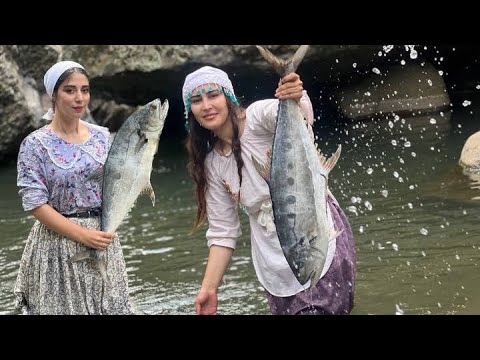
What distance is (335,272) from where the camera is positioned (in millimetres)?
3746

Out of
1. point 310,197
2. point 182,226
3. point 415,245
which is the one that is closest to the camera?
point 310,197

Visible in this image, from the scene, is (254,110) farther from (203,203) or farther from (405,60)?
(405,60)

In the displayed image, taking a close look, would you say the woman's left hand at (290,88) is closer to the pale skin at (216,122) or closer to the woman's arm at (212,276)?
the pale skin at (216,122)

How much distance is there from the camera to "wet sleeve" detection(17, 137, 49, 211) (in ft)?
13.0

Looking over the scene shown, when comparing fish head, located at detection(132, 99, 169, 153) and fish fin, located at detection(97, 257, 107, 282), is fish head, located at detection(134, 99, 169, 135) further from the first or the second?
fish fin, located at detection(97, 257, 107, 282)

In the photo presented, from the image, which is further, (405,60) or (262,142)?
(405,60)

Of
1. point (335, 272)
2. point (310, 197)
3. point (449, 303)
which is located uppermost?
point (310, 197)

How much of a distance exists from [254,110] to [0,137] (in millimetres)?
9855

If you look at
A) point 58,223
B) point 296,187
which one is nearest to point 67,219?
point 58,223

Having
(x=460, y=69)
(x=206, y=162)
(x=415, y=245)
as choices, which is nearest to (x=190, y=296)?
(x=415, y=245)

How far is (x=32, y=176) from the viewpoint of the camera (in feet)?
13.1

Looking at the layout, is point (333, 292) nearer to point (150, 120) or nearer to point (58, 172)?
point (150, 120)

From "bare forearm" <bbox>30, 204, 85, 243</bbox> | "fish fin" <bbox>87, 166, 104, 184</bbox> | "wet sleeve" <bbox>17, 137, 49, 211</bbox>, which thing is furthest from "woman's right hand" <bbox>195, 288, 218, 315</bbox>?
"wet sleeve" <bbox>17, 137, 49, 211</bbox>

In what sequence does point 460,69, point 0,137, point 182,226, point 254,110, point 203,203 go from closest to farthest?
point 254,110 < point 203,203 < point 182,226 < point 0,137 < point 460,69
